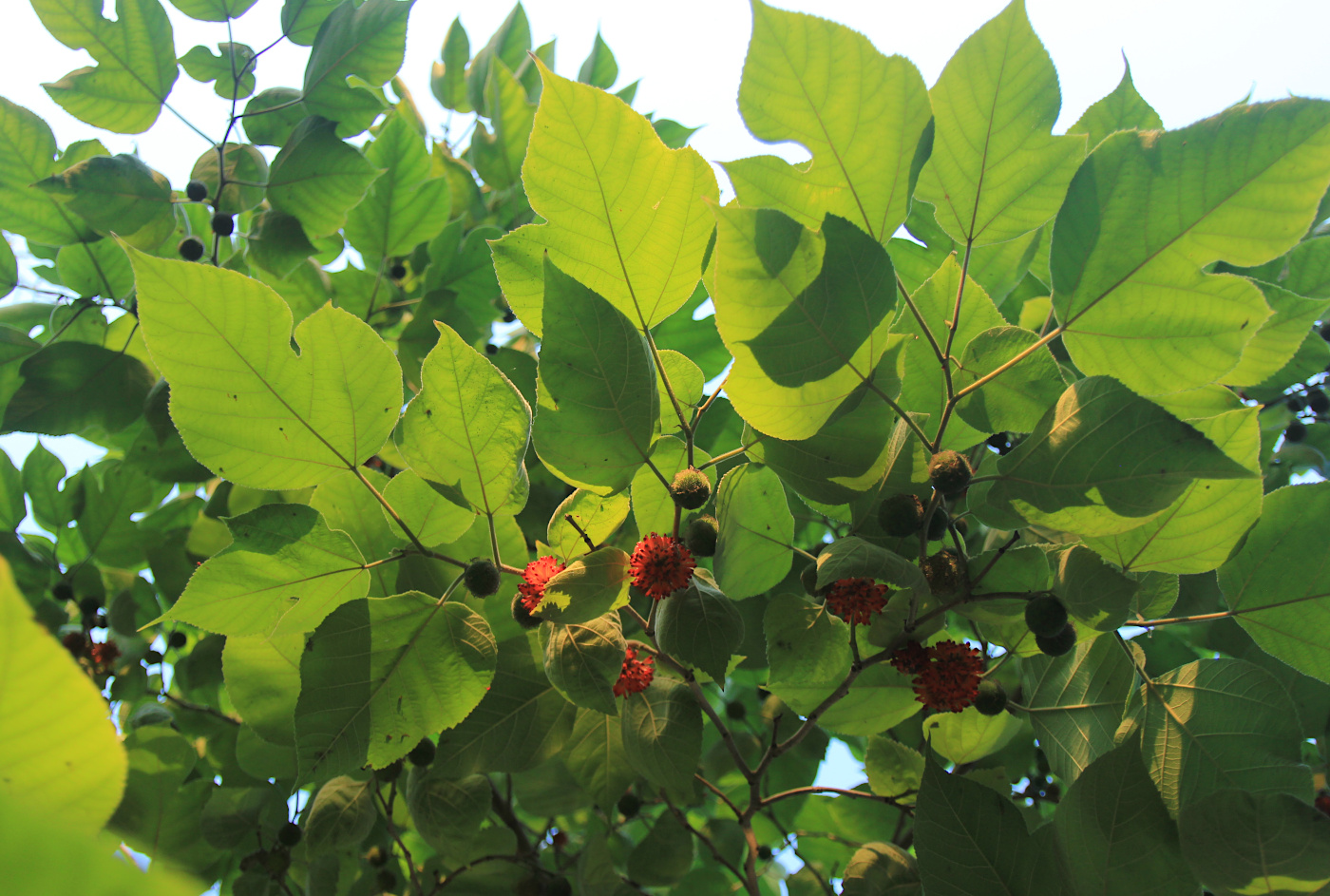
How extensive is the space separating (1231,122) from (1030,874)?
3.44ft

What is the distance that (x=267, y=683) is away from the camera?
4.55 feet

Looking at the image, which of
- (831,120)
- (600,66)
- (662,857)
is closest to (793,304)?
(831,120)

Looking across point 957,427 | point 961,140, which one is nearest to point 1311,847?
point 957,427

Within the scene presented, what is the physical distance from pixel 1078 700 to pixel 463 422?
41.8 inches

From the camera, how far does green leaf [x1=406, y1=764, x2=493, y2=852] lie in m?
1.55

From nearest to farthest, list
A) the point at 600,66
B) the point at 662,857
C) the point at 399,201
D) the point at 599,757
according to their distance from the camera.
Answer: the point at 599,757 → the point at 662,857 → the point at 399,201 → the point at 600,66

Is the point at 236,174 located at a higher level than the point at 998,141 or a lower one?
lower

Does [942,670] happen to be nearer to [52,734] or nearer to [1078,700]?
[1078,700]

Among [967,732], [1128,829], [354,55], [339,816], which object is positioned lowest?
[339,816]

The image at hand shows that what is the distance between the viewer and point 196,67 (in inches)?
86.4

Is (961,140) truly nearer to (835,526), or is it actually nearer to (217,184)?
(835,526)

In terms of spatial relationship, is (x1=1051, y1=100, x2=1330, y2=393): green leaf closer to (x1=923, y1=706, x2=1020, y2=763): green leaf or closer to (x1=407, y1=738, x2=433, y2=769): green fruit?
(x1=923, y1=706, x2=1020, y2=763): green leaf

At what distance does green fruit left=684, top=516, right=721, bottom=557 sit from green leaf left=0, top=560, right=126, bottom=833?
75cm

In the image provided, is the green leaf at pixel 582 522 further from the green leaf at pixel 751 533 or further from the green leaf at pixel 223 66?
the green leaf at pixel 223 66
